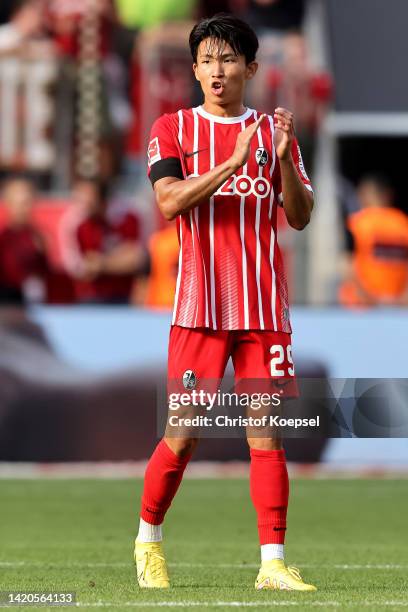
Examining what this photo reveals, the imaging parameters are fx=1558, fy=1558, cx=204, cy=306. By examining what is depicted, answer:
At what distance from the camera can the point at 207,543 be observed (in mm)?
7887

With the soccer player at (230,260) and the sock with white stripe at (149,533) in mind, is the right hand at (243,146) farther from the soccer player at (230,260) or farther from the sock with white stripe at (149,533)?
the sock with white stripe at (149,533)

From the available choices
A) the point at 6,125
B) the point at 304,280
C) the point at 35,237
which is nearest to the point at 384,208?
the point at 304,280

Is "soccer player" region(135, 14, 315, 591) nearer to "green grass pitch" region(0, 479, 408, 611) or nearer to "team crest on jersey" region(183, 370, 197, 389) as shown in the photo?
"team crest on jersey" region(183, 370, 197, 389)

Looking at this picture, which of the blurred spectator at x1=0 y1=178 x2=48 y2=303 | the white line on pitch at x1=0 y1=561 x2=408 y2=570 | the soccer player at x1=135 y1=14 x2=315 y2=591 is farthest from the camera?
the blurred spectator at x1=0 y1=178 x2=48 y2=303

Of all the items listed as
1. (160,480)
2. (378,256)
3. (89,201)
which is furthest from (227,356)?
(89,201)

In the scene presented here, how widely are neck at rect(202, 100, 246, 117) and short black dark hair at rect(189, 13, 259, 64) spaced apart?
164 millimetres

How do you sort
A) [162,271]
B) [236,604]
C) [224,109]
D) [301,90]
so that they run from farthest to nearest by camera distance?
[301,90]
[162,271]
[224,109]
[236,604]

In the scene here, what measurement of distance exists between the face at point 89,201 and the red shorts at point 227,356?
8095 millimetres

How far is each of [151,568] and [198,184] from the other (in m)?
1.41

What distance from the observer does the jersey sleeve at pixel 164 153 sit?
556 cm

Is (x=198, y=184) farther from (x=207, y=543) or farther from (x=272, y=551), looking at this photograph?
(x=207, y=543)

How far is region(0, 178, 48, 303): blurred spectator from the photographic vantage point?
1316cm

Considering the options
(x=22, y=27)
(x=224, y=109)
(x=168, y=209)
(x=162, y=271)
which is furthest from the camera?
(x=22, y=27)

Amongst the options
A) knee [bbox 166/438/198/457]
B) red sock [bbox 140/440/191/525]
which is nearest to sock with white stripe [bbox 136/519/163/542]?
red sock [bbox 140/440/191/525]
